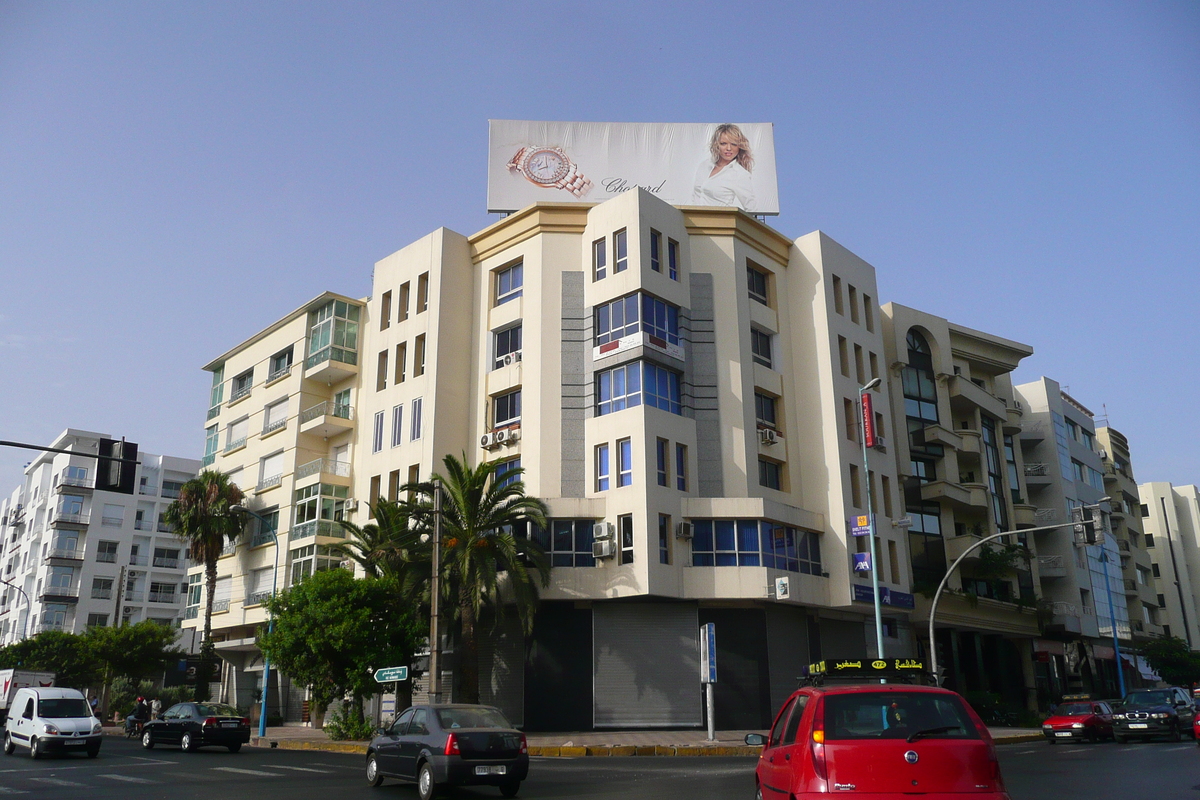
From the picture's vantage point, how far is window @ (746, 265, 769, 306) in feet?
132

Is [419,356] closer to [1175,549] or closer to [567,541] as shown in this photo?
[567,541]

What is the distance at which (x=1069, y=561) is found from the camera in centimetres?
5422

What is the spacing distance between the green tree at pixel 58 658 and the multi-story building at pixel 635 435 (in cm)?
1900

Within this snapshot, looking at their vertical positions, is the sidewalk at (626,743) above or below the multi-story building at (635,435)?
below

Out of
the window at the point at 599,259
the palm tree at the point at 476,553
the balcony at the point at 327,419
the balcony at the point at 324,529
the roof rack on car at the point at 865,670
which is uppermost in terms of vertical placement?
the window at the point at 599,259

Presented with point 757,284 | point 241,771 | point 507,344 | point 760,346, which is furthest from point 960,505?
point 241,771

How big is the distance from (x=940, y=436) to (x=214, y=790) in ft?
131

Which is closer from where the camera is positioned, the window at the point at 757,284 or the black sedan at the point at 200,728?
the black sedan at the point at 200,728

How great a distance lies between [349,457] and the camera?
147 ft

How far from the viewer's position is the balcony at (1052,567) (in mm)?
54000

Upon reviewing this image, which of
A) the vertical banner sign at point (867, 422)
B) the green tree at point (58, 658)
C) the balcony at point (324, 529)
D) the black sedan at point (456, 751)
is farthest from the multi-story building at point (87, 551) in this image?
the black sedan at point (456, 751)

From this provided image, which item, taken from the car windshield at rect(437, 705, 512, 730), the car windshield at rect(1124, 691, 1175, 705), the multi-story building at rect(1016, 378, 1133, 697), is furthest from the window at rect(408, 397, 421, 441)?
the multi-story building at rect(1016, 378, 1133, 697)

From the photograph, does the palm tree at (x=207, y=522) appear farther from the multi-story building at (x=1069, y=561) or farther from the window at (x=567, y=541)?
the multi-story building at (x=1069, y=561)

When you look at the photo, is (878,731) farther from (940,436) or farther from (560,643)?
(940,436)
